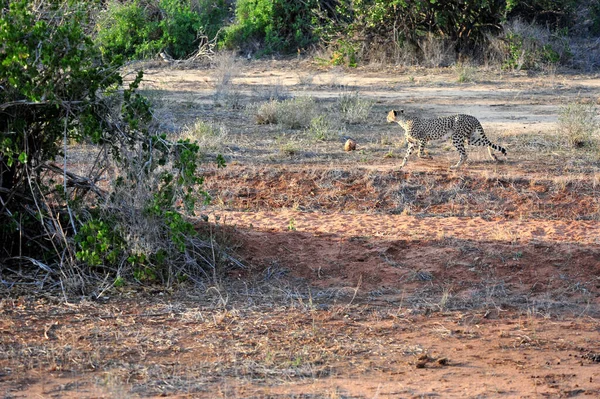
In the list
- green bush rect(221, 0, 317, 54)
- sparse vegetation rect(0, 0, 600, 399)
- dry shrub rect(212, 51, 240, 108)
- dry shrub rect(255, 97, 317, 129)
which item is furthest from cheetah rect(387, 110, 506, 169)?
green bush rect(221, 0, 317, 54)

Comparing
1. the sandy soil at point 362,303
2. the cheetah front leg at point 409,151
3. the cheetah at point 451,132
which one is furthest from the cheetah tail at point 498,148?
the cheetah front leg at point 409,151

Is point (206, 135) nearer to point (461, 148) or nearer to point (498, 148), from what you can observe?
point (461, 148)

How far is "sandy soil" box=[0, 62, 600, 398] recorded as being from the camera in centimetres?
512

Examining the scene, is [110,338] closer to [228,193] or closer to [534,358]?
[534,358]

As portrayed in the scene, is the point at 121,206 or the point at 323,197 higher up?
the point at 121,206

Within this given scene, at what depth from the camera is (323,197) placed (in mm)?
10492

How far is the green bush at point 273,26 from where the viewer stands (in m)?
23.6

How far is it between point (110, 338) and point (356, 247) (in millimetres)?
2621

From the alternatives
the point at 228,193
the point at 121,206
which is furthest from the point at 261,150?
the point at 121,206

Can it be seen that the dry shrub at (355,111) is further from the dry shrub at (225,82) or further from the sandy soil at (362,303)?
the sandy soil at (362,303)

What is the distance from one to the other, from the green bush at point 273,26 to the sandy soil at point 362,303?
12145 mm

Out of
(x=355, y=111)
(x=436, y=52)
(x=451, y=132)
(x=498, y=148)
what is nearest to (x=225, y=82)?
(x=355, y=111)

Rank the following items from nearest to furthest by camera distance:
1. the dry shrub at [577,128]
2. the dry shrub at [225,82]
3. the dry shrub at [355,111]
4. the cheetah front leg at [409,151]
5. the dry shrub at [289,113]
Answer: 1. the cheetah front leg at [409,151]
2. the dry shrub at [577,128]
3. the dry shrub at [289,113]
4. the dry shrub at [355,111]
5. the dry shrub at [225,82]

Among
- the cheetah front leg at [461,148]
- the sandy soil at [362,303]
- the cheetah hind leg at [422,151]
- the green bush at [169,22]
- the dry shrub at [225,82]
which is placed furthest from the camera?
the green bush at [169,22]
